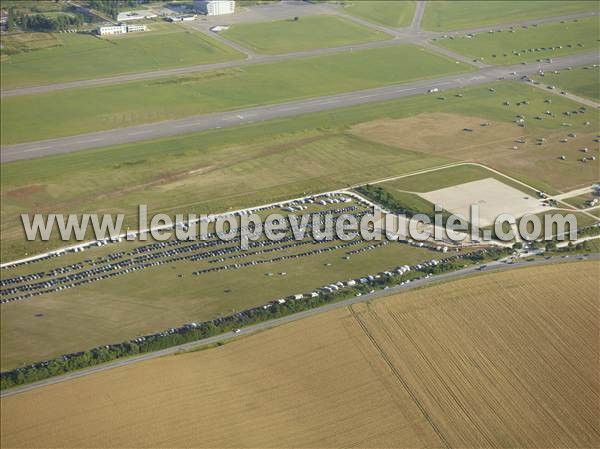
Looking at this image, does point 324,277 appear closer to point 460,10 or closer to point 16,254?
point 16,254

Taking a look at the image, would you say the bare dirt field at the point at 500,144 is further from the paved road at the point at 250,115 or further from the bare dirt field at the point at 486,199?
the paved road at the point at 250,115

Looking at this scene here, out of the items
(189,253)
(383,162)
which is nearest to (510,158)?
(383,162)

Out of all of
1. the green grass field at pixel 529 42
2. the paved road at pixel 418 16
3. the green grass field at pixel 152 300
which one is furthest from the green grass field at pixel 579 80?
the green grass field at pixel 152 300

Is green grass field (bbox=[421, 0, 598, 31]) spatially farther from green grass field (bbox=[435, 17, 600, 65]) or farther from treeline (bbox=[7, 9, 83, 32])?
treeline (bbox=[7, 9, 83, 32])

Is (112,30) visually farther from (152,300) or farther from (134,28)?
(152,300)

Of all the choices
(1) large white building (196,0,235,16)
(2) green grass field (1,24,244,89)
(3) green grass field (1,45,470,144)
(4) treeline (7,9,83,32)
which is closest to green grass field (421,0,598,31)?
(3) green grass field (1,45,470,144)

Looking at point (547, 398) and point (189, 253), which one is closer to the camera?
point (547, 398)

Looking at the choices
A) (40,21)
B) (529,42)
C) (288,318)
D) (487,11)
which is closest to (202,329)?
(288,318)
